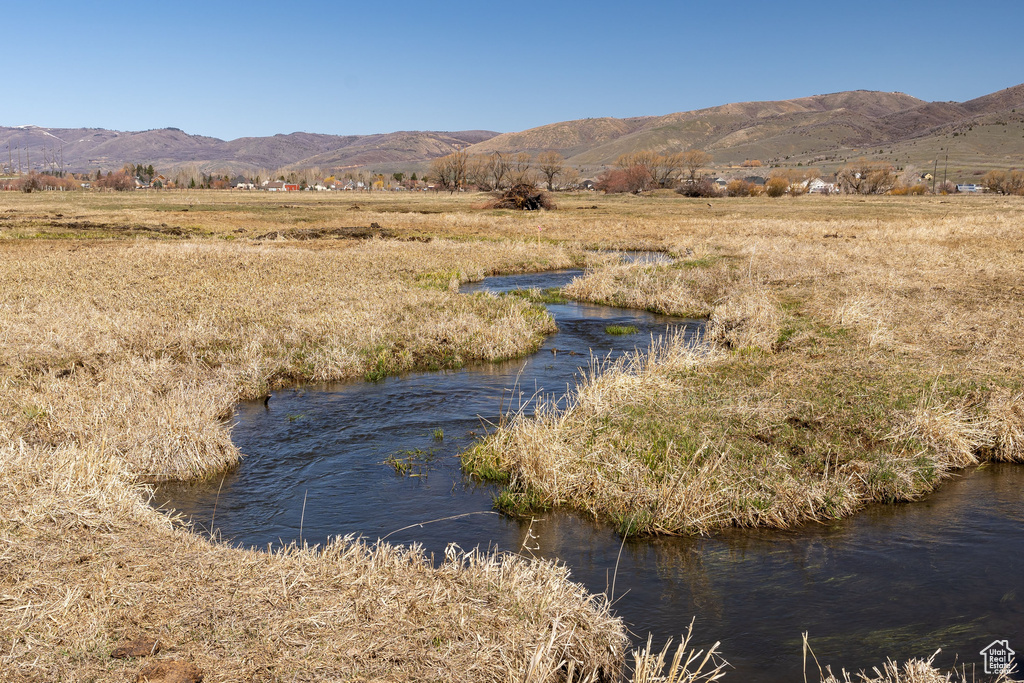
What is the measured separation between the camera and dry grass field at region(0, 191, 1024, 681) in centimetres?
605

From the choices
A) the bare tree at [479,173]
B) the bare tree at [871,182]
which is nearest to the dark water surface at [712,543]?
the bare tree at [871,182]

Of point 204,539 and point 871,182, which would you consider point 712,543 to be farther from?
point 871,182

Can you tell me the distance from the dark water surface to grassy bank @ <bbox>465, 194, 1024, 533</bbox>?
37 centimetres

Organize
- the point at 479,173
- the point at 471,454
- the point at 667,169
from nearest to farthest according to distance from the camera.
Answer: the point at 471,454 < the point at 667,169 < the point at 479,173

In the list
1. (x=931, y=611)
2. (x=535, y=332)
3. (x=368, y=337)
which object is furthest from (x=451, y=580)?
(x=535, y=332)

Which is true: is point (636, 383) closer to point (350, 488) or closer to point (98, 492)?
point (350, 488)

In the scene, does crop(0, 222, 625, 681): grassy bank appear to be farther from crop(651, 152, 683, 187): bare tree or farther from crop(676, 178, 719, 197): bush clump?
crop(651, 152, 683, 187): bare tree

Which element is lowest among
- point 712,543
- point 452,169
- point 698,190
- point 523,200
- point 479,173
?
point 712,543

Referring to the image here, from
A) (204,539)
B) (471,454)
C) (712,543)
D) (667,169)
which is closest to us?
(204,539)

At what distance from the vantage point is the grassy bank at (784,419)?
33.3 feet

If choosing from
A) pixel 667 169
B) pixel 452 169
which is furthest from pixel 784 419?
pixel 452 169

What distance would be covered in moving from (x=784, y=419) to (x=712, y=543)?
3.73 meters

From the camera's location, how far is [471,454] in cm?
1179

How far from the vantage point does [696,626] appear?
7527mm
